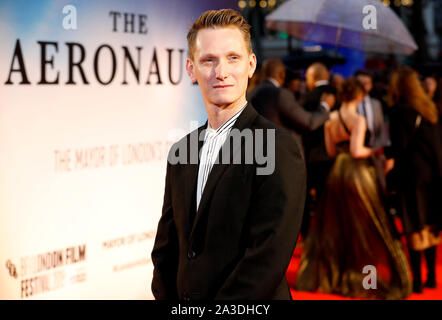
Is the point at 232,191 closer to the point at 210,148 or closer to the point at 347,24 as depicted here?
the point at 210,148

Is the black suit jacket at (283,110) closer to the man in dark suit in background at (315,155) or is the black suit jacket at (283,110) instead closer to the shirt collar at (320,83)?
the shirt collar at (320,83)

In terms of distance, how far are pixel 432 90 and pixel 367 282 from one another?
2.63 metres

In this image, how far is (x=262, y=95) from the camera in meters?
5.87

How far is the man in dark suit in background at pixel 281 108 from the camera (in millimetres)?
5750

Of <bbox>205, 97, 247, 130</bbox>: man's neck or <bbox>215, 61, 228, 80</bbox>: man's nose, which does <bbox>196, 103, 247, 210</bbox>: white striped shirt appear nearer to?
<bbox>205, 97, 247, 130</bbox>: man's neck

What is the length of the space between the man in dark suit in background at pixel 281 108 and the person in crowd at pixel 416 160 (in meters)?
0.62

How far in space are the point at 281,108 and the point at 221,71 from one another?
3969 mm

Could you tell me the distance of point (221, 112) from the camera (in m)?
1.92

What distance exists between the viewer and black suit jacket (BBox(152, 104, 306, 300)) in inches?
70.4
